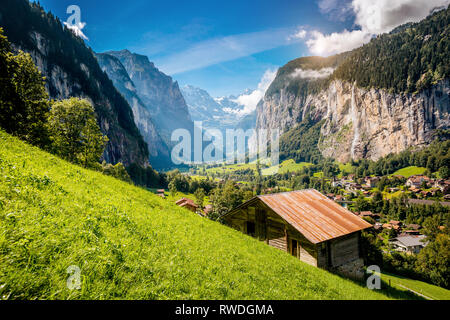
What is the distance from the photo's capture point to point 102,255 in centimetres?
533

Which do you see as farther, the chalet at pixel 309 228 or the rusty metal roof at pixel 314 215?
the rusty metal roof at pixel 314 215

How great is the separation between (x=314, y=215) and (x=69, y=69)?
179 m

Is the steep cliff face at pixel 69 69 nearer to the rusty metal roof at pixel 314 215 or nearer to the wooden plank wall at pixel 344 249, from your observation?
the rusty metal roof at pixel 314 215

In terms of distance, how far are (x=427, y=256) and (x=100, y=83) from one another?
22409 cm

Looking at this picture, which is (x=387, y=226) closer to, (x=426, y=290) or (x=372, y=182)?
(x=426, y=290)

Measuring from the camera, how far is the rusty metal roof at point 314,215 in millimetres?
20094

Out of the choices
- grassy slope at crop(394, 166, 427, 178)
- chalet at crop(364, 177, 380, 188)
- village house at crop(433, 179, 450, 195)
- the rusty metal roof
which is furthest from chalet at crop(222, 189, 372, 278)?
grassy slope at crop(394, 166, 427, 178)

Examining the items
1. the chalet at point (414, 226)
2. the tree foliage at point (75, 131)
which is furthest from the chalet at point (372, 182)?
the tree foliage at point (75, 131)

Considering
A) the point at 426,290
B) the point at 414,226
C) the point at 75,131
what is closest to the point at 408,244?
the point at 414,226

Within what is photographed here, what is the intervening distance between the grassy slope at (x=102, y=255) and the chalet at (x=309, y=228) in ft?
35.0

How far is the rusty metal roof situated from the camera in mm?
20094

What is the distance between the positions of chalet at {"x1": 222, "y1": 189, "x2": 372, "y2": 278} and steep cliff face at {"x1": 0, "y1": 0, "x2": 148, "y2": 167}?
136 meters
